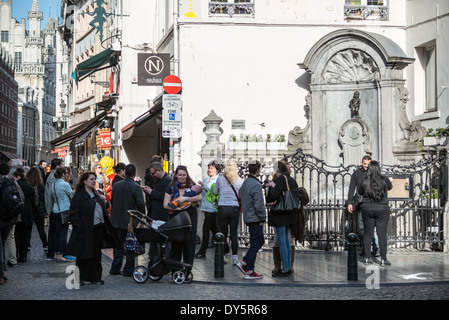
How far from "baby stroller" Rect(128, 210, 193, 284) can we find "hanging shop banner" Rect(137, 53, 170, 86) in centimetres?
1046

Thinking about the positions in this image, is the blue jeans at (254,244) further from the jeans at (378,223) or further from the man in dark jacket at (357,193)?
the man in dark jacket at (357,193)

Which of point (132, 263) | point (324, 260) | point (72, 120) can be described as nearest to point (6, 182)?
point (132, 263)

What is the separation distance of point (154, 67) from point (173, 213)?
10253 millimetres

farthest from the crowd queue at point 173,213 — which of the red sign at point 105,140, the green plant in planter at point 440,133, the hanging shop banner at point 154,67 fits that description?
the red sign at point 105,140

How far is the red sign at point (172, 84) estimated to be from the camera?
20.2 metres

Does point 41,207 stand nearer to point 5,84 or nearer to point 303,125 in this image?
point 303,125

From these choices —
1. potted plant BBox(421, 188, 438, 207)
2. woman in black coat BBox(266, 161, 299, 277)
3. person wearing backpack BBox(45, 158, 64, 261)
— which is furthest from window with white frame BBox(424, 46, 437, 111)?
person wearing backpack BBox(45, 158, 64, 261)

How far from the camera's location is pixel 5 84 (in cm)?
11200

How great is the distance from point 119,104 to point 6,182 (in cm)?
2012

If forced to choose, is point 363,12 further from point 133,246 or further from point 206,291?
point 206,291

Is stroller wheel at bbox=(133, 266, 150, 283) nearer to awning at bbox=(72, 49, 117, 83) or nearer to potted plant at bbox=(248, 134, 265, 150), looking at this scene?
potted plant at bbox=(248, 134, 265, 150)

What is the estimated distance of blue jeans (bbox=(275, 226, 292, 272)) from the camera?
509 inches

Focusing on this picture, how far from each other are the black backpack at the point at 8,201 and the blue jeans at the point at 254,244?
3.88 m

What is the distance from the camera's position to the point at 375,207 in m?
14.2
